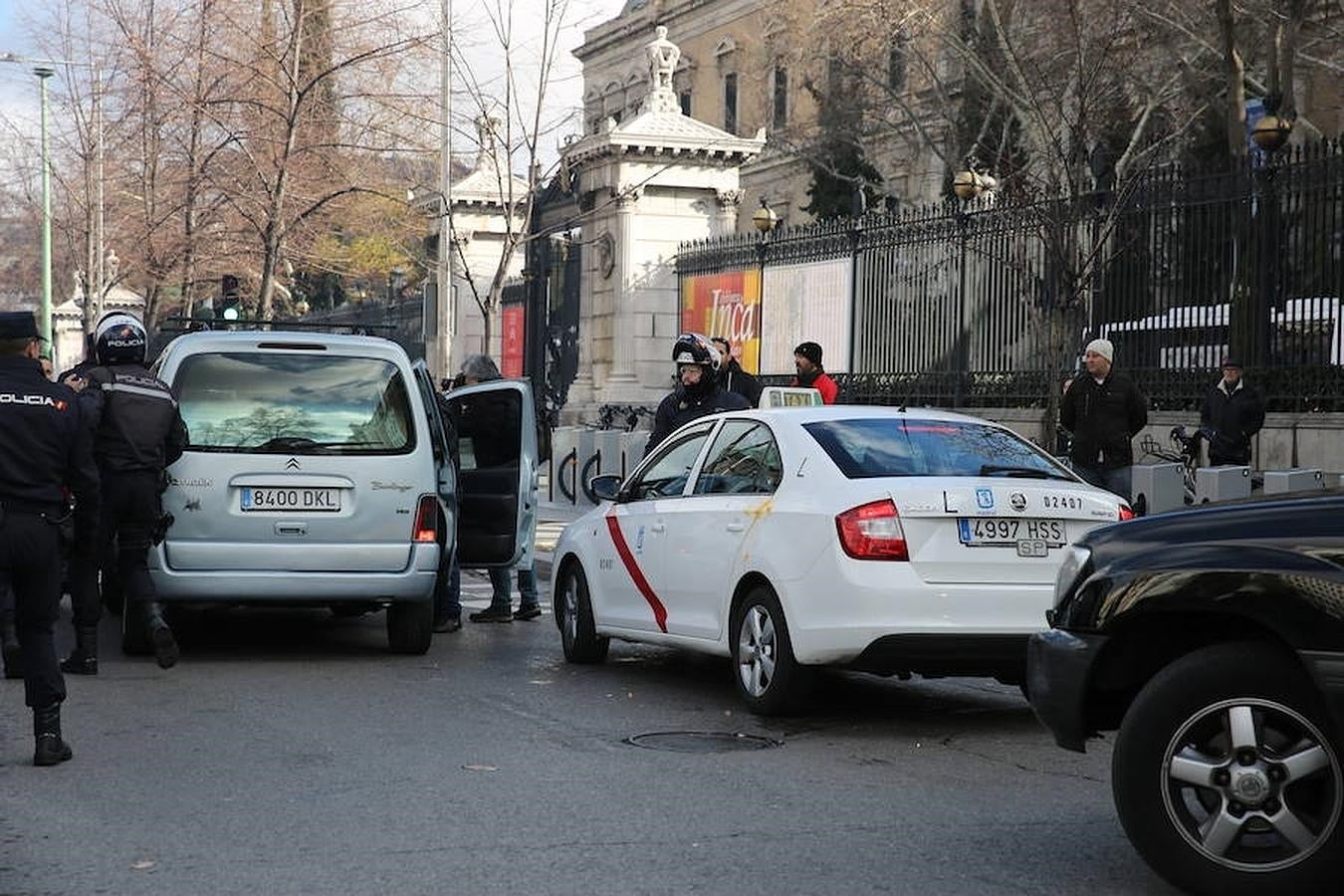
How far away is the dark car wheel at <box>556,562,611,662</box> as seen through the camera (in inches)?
445

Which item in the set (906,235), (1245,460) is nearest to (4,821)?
(1245,460)

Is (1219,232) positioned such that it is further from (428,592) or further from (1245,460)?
(428,592)

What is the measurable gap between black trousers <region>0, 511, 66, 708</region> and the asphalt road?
357 millimetres

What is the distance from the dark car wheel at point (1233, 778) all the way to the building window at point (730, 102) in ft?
214

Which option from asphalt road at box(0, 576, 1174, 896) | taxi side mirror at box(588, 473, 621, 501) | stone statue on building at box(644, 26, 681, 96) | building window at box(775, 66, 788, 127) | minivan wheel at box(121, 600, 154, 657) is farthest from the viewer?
building window at box(775, 66, 788, 127)

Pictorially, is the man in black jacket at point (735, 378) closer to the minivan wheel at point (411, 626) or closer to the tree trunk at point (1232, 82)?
the minivan wheel at point (411, 626)

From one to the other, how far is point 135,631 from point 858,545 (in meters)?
4.64

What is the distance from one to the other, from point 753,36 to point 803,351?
53492 mm

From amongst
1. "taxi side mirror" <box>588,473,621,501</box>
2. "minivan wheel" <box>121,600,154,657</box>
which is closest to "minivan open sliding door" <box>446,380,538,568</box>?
"taxi side mirror" <box>588,473,621,501</box>

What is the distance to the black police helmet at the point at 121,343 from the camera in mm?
10781

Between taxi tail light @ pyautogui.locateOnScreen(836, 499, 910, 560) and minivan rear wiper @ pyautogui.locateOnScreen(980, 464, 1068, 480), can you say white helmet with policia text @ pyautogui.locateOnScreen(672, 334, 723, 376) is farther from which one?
taxi tail light @ pyautogui.locateOnScreen(836, 499, 910, 560)

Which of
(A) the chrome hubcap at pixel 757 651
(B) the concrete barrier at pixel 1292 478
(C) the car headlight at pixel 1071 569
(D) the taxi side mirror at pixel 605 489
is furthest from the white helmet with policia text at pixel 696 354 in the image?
(C) the car headlight at pixel 1071 569

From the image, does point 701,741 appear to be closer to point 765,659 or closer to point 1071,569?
point 765,659

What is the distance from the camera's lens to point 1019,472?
363 inches
